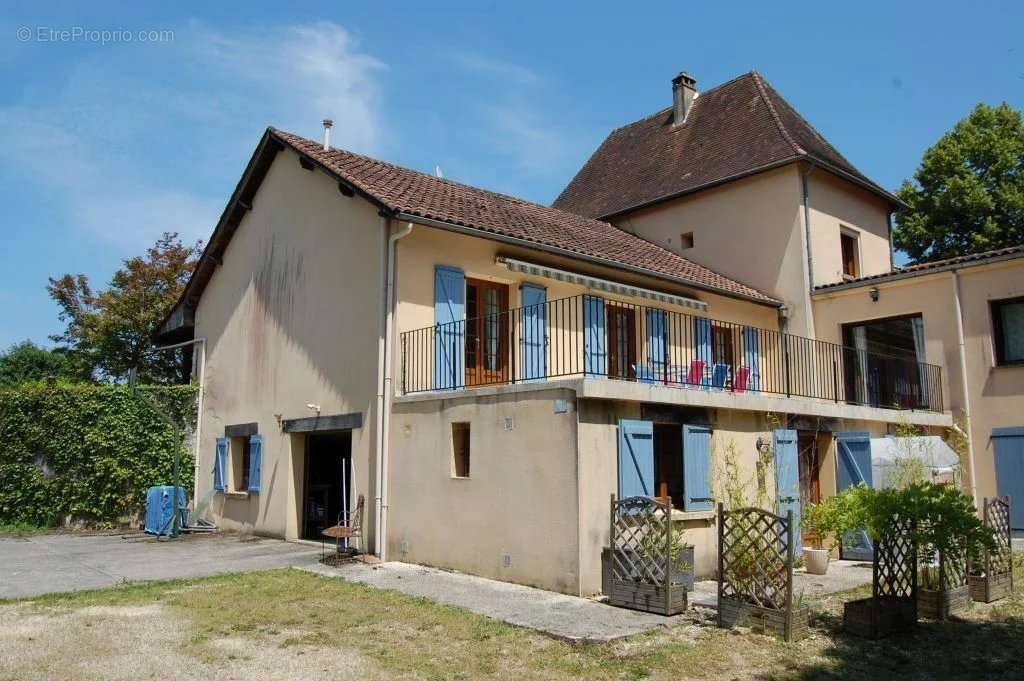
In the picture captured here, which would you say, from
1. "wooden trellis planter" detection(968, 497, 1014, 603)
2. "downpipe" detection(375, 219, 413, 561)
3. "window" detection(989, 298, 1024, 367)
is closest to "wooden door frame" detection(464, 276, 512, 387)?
"downpipe" detection(375, 219, 413, 561)

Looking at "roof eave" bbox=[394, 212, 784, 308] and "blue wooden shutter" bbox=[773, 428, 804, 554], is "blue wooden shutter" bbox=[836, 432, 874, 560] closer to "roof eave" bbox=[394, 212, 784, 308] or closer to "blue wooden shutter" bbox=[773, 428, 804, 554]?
"blue wooden shutter" bbox=[773, 428, 804, 554]

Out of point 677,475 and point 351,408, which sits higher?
point 351,408

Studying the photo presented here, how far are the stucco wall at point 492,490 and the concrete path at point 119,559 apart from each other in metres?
2.06

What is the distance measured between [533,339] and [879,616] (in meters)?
7.87

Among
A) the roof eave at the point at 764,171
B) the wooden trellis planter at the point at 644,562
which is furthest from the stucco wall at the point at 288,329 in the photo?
the roof eave at the point at 764,171

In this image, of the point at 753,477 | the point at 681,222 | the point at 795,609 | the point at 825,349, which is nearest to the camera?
the point at 795,609

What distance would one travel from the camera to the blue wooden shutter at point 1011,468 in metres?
16.6

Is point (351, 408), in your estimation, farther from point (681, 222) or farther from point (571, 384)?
point (681, 222)

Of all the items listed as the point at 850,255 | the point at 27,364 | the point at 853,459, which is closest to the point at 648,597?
the point at 853,459

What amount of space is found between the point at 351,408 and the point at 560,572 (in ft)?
18.3

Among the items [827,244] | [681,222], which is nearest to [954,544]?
[827,244]

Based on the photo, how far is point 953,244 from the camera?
30562mm

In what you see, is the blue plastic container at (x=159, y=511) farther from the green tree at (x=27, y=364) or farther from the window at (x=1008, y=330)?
the green tree at (x=27, y=364)

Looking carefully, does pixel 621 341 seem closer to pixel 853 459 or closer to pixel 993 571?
pixel 853 459
